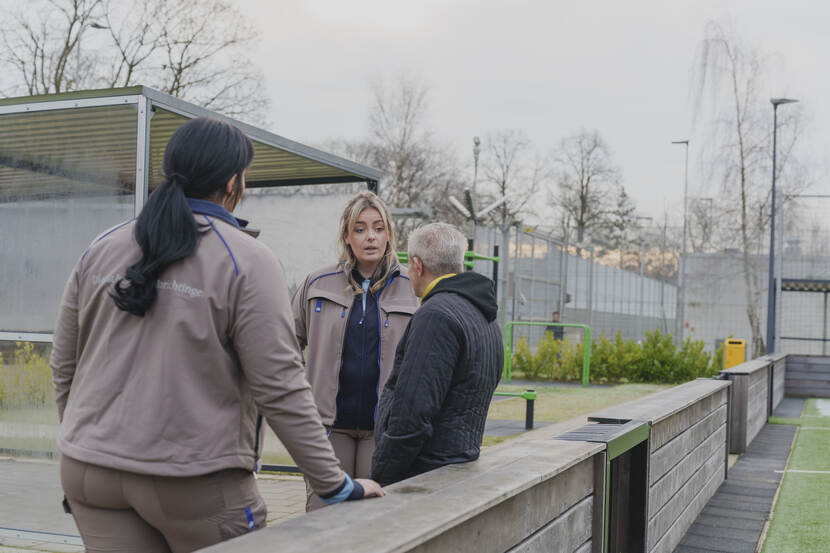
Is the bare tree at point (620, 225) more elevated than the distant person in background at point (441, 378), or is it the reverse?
the bare tree at point (620, 225)

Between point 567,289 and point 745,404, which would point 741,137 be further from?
point 745,404

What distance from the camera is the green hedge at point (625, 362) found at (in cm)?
2080

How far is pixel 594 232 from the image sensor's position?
52.1 m

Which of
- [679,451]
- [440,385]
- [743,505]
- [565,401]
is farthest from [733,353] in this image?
A: [440,385]

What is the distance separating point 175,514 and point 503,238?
19.8 meters

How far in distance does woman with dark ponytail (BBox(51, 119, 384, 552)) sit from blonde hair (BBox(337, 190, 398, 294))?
1.50 meters

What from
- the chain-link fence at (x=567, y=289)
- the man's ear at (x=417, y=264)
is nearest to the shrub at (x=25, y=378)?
the man's ear at (x=417, y=264)

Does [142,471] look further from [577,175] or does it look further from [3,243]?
[577,175]

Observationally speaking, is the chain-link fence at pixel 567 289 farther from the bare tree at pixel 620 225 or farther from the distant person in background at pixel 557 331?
the bare tree at pixel 620 225

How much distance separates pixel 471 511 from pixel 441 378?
67cm

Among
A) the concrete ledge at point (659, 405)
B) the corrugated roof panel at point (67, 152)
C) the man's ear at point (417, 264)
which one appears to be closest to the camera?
the man's ear at point (417, 264)

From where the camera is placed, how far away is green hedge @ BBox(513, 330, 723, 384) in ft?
68.2

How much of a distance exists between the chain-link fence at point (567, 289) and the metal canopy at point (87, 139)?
520 inches

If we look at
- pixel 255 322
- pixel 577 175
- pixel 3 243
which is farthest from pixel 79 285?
pixel 577 175
